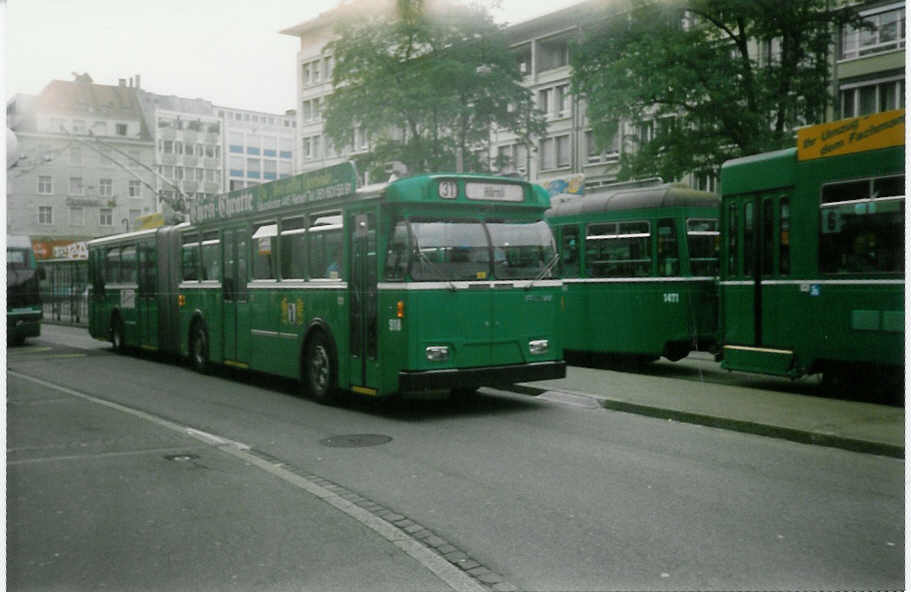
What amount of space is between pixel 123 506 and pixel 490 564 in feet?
9.23

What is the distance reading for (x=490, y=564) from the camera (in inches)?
203

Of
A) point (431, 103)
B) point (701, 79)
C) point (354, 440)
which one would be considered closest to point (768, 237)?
point (354, 440)

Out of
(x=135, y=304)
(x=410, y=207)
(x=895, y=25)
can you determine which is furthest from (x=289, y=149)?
(x=135, y=304)

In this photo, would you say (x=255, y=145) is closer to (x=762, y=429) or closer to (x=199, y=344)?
(x=762, y=429)

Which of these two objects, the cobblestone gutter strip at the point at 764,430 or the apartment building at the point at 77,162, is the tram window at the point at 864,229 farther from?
the apartment building at the point at 77,162

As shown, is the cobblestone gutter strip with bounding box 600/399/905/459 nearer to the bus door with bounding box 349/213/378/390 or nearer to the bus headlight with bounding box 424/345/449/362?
the bus headlight with bounding box 424/345/449/362

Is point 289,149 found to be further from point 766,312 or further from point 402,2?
point 766,312

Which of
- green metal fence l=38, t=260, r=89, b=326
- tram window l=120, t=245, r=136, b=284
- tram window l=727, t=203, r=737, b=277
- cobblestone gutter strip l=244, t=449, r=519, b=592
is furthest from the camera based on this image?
green metal fence l=38, t=260, r=89, b=326

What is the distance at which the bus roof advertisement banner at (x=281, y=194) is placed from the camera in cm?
1138

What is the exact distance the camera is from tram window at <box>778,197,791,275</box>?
1164 centimetres

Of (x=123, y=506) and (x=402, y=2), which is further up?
(x=402, y=2)

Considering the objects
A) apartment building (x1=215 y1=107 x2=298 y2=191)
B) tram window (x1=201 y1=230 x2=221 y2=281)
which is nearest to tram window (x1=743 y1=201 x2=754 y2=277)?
apartment building (x1=215 y1=107 x2=298 y2=191)

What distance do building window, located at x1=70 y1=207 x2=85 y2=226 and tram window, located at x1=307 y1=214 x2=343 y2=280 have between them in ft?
12.6

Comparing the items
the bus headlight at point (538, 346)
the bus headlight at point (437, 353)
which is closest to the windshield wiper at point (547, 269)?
the bus headlight at point (538, 346)
